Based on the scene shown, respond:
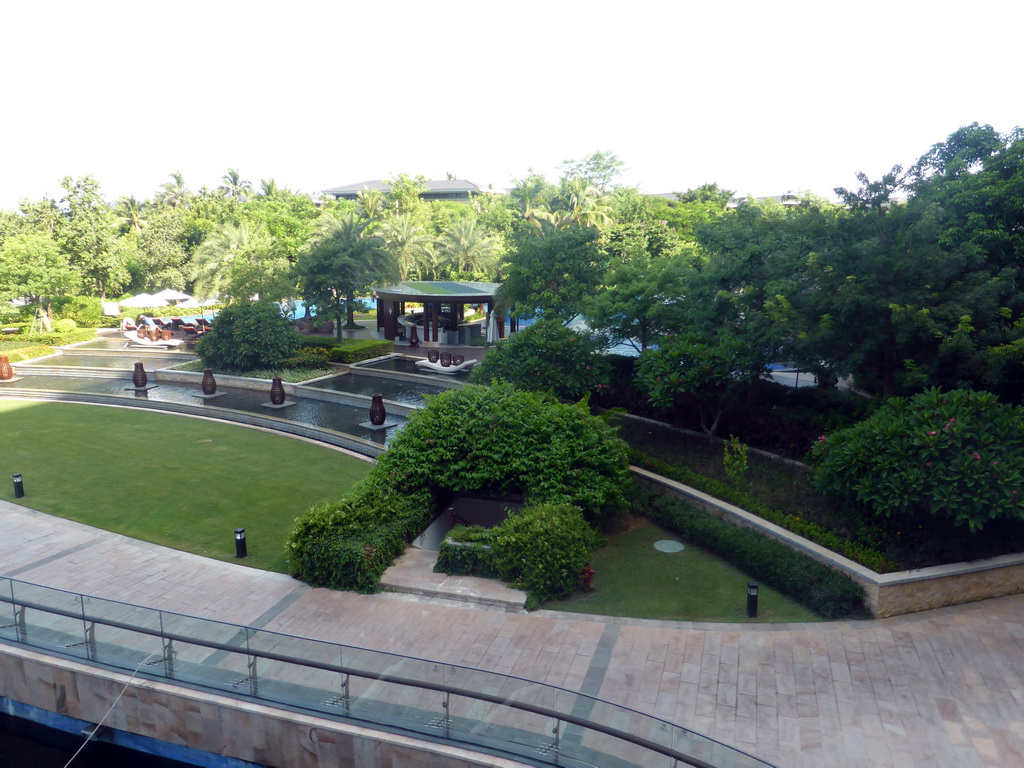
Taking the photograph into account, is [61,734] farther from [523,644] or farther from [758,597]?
[758,597]

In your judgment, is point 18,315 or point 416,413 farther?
point 18,315

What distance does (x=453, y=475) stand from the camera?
558 inches

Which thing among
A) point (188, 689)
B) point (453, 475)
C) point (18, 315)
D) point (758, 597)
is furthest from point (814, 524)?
point (18, 315)

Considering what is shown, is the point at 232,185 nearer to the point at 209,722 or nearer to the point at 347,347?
the point at 347,347

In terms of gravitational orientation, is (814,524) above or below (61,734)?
above

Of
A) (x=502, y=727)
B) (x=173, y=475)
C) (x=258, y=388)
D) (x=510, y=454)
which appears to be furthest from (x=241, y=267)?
(x=502, y=727)

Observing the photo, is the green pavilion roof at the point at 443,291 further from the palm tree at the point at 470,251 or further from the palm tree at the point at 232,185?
the palm tree at the point at 232,185

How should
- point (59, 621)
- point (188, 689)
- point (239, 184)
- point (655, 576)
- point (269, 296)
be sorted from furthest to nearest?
point (239, 184) → point (269, 296) → point (655, 576) → point (59, 621) → point (188, 689)

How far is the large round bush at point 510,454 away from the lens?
14.0m

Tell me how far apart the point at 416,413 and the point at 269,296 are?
2429cm

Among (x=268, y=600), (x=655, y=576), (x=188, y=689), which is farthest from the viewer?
(x=655, y=576)

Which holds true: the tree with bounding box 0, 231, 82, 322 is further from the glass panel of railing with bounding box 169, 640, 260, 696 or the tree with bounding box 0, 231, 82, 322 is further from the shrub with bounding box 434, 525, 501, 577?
the glass panel of railing with bounding box 169, 640, 260, 696

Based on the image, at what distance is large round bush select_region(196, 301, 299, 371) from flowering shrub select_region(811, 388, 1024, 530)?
24533mm

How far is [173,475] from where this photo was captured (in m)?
18.3
